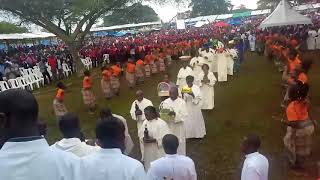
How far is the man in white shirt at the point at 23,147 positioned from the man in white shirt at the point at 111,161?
28.4 inches

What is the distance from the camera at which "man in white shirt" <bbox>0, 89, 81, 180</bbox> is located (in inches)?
91.4

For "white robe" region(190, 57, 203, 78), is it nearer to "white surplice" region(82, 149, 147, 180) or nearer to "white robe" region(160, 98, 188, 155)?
"white robe" region(160, 98, 188, 155)

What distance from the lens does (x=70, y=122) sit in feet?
15.2

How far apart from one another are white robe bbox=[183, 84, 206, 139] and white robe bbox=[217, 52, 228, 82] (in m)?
7.73

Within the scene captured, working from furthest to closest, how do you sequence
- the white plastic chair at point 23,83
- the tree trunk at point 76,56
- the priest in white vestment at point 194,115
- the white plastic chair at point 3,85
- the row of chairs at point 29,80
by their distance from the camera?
the tree trunk at point 76,56 < the white plastic chair at point 23,83 < the row of chairs at point 29,80 < the white plastic chair at point 3,85 < the priest in white vestment at point 194,115

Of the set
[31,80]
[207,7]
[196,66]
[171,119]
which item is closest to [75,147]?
[171,119]

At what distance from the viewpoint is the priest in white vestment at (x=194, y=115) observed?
9242 millimetres

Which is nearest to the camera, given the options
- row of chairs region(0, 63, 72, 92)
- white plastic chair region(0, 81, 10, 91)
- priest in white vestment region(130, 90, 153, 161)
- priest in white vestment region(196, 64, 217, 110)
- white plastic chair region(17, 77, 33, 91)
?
priest in white vestment region(130, 90, 153, 161)

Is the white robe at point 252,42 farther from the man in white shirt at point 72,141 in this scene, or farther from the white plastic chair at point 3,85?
the man in white shirt at point 72,141

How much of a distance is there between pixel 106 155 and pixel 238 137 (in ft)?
20.2

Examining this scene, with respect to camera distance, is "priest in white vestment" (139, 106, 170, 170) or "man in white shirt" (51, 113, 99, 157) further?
"priest in white vestment" (139, 106, 170, 170)

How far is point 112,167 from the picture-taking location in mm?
3273

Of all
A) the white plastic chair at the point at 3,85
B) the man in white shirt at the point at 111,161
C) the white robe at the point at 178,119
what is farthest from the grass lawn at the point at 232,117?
the man in white shirt at the point at 111,161

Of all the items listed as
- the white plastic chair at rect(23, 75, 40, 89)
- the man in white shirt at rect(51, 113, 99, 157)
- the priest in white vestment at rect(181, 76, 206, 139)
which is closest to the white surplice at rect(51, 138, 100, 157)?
the man in white shirt at rect(51, 113, 99, 157)
